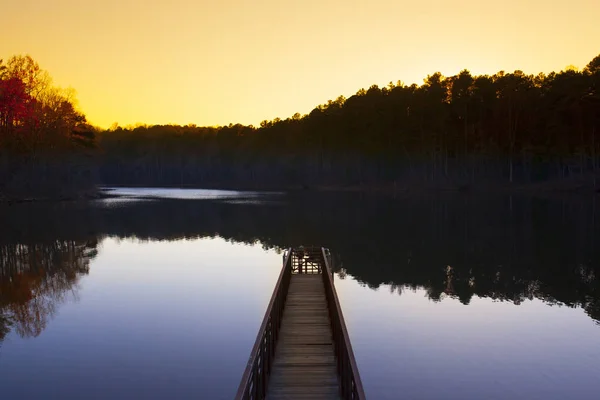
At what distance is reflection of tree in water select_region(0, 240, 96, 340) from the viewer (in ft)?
61.3

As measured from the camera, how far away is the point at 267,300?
2220 centimetres

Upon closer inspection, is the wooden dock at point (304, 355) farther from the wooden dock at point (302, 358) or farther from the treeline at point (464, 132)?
the treeline at point (464, 132)

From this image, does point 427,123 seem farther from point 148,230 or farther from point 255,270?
point 255,270

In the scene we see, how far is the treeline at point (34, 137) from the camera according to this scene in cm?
7556

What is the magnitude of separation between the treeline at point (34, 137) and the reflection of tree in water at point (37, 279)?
4484 cm

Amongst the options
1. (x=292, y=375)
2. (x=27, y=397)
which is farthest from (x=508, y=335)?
(x=27, y=397)

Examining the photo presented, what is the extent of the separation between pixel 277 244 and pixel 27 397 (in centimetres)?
2749

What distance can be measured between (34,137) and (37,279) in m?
62.8

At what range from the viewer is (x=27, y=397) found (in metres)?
12.3

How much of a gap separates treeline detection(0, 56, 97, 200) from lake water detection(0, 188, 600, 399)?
3746 cm

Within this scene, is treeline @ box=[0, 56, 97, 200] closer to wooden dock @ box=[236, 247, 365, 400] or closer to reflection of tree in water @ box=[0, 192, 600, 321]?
reflection of tree in water @ box=[0, 192, 600, 321]

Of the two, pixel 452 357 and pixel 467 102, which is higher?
pixel 467 102

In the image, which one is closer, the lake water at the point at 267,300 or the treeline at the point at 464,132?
the lake water at the point at 267,300

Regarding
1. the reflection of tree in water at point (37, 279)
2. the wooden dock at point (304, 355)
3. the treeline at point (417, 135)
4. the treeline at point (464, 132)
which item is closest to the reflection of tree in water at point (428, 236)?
the reflection of tree in water at point (37, 279)
